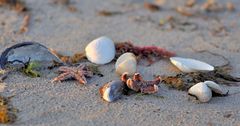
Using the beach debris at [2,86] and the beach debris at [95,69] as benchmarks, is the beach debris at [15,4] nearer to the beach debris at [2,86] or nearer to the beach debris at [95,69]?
the beach debris at [95,69]

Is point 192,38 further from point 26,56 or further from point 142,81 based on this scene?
point 26,56

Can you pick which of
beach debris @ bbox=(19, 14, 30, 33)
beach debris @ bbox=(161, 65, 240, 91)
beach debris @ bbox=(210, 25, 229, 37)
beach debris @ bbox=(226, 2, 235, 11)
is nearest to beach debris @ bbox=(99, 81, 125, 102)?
beach debris @ bbox=(161, 65, 240, 91)

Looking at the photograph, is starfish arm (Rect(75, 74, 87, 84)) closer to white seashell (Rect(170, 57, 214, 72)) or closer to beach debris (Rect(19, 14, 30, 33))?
white seashell (Rect(170, 57, 214, 72))

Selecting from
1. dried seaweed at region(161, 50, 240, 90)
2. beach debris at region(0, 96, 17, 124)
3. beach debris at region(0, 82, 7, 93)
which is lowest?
beach debris at region(0, 96, 17, 124)

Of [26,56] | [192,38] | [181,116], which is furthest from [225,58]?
[26,56]

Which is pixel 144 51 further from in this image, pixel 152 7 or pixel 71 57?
pixel 152 7

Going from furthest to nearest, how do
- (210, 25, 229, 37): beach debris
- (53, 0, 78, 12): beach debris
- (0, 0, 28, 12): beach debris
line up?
(53, 0, 78, 12): beach debris
(0, 0, 28, 12): beach debris
(210, 25, 229, 37): beach debris

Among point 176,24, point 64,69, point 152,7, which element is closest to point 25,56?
point 64,69
